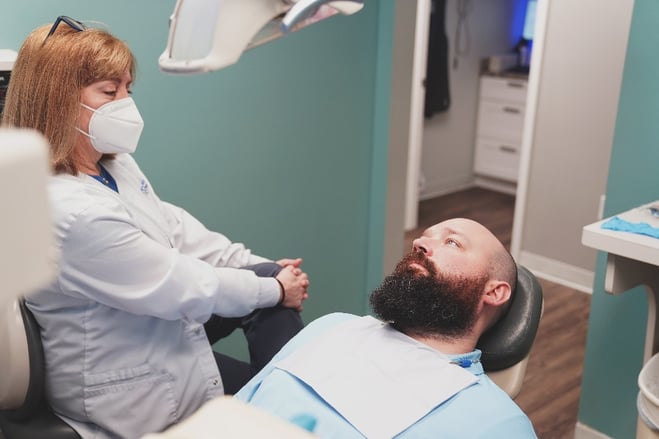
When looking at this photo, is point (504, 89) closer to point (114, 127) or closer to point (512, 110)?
point (512, 110)

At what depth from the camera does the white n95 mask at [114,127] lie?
1436 millimetres

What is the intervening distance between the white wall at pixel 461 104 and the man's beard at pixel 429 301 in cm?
366

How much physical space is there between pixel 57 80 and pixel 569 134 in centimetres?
293

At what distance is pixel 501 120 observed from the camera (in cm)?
516

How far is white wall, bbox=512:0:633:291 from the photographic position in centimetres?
347

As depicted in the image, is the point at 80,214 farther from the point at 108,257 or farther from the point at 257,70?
the point at 257,70

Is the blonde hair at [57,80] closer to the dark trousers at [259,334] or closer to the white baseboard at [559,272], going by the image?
the dark trousers at [259,334]

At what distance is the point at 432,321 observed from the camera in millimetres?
1468

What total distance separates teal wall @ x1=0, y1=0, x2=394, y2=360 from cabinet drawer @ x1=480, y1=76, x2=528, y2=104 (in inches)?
99.5

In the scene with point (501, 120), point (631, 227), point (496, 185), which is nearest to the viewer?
point (631, 227)

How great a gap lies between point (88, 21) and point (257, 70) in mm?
660

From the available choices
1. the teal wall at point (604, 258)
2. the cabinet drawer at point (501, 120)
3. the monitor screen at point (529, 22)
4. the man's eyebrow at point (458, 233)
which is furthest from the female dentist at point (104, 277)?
the monitor screen at point (529, 22)

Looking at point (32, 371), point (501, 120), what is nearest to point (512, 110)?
point (501, 120)

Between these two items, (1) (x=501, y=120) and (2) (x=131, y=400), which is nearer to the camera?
(2) (x=131, y=400)
